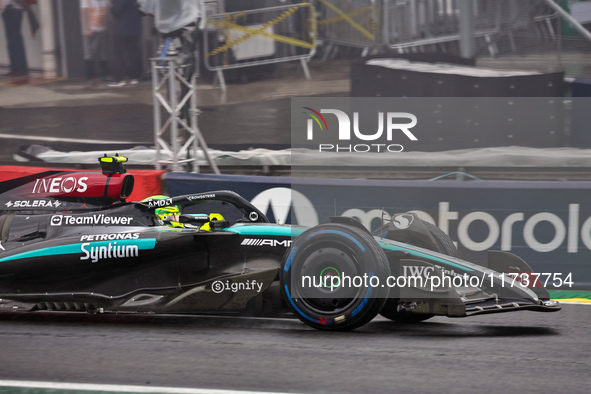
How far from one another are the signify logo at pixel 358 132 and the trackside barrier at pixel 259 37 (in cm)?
337

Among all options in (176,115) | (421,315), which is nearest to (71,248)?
(421,315)

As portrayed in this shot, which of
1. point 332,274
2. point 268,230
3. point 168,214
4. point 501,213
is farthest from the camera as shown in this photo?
point 501,213

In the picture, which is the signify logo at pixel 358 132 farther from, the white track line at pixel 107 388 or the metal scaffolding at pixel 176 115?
the white track line at pixel 107 388

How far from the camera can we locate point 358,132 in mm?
7445

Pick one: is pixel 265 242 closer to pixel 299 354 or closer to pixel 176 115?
pixel 299 354

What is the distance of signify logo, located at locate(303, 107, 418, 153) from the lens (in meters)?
6.81

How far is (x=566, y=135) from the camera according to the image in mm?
8344

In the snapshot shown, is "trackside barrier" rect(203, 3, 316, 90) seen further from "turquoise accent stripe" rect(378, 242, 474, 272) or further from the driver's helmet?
"turquoise accent stripe" rect(378, 242, 474, 272)

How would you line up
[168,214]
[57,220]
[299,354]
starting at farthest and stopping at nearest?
[168,214], [57,220], [299,354]

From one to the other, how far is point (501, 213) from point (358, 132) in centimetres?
154

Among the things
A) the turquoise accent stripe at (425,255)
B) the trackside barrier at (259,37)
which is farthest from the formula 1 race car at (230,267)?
the trackside barrier at (259,37)

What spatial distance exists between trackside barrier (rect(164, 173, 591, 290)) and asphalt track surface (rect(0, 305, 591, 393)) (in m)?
1.45

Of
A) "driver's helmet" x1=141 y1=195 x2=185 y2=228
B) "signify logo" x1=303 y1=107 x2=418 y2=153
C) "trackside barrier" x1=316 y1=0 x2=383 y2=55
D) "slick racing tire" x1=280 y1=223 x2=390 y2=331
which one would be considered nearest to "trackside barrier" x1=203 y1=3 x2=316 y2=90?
"trackside barrier" x1=316 y1=0 x2=383 y2=55

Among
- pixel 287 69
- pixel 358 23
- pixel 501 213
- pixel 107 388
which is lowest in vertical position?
pixel 107 388
